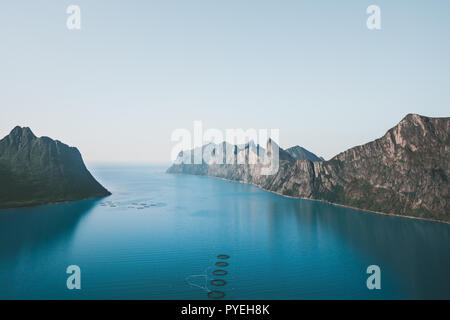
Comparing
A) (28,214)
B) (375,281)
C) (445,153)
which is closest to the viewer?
(375,281)

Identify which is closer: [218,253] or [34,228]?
[218,253]

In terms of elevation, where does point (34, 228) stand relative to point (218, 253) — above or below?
above

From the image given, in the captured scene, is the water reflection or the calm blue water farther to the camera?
the water reflection

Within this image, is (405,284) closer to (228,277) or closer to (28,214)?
(228,277)

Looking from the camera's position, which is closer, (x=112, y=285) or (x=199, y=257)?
(x=112, y=285)

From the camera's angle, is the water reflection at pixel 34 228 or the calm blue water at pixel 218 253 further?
the water reflection at pixel 34 228

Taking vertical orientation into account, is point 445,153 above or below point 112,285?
above
